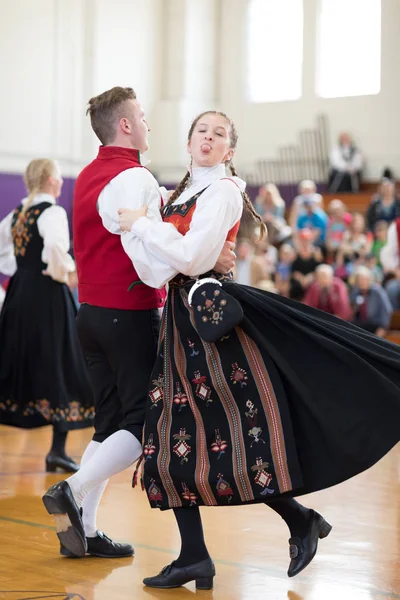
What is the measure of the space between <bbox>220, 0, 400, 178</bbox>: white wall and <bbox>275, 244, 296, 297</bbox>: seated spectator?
3.64m

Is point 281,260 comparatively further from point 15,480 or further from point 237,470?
point 237,470

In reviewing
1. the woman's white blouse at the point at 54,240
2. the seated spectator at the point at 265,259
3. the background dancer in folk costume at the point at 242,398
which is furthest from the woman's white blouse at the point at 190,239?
the seated spectator at the point at 265,259

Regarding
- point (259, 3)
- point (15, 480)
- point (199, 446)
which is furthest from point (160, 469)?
point (259, 3)

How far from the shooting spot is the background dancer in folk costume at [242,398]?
2693mm

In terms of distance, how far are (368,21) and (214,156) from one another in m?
11.0

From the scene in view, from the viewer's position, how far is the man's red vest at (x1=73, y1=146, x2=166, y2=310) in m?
2.96

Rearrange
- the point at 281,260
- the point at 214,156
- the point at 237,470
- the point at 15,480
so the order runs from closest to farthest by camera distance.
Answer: the point at 237,470 → the point at 214,156 → the point at 15,480 → the point at 281,260

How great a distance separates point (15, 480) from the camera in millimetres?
4387

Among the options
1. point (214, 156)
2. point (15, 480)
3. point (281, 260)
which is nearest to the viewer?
point (214, 156)

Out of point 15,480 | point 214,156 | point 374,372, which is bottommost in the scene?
point 15,480

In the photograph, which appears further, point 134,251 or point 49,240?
point 49,240

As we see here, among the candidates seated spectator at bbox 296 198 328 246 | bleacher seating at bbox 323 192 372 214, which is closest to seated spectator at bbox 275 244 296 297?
seated spectator at bbox 296 198 328 246

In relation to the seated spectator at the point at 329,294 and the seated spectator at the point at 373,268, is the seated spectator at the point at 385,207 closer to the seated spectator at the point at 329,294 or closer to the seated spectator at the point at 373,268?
→ the seated spectator at the point at 373,268

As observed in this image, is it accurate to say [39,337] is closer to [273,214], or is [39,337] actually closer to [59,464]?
[59,464]
